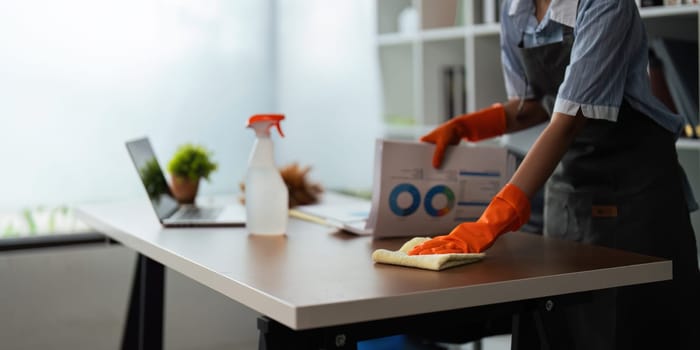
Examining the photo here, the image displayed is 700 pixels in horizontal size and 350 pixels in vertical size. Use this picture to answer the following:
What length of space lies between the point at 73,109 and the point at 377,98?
3.79 feet

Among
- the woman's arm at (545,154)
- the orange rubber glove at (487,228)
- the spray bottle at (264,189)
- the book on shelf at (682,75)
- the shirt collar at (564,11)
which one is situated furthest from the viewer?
the book on shelf at (682,75)

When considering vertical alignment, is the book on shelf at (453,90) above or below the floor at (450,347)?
above

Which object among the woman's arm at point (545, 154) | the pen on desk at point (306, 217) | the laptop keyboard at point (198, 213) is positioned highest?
the woman's arm at point (545, 154)

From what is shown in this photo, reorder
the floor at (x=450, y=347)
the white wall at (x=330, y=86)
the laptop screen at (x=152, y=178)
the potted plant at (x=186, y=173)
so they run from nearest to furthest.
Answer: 1. the laptop screen at (x=152, y=178)
2. the potted plant at (x=186, y=173)
3. the floor at (x=450, y=347)
4. the white wall at (x=330, y=86)

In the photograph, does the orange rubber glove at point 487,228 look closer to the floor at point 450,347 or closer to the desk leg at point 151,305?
the desk leg at point 151,305

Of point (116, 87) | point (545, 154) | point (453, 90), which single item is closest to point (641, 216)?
point (545, 154)

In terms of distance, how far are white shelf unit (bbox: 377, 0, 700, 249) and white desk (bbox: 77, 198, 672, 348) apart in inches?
33.9

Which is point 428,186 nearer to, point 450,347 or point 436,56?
point 436,56

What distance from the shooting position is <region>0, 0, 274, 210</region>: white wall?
10.6 ft

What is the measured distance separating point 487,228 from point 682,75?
1.05 meters

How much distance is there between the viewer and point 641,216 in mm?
1938

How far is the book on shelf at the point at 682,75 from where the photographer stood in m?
2.38

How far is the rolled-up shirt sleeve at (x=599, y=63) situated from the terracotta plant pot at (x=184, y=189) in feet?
3.83

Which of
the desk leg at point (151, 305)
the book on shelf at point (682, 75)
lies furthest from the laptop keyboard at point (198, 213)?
the book on shelf at point (682, 75)
